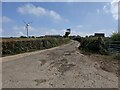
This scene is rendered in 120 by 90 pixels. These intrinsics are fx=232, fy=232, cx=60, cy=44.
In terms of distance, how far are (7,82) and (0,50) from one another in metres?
16.2

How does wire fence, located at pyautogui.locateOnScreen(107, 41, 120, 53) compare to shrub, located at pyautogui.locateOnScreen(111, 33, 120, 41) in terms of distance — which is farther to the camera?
shrub, located at pyautogui.locateOnScreen(111, 33, 120, 41)

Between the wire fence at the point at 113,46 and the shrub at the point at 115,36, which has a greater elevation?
the shrub at the point at 115,36

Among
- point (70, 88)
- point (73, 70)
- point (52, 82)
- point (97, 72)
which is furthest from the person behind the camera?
point (73, 70)

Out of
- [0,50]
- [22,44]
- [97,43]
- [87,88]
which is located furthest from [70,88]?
[22,44]

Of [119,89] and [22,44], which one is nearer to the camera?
[119,89]

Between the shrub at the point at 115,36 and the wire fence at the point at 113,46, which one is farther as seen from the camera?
the shrub at the point at 115,36

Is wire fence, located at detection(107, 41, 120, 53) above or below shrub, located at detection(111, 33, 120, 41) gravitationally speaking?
below

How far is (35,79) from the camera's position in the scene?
1042 centimetres

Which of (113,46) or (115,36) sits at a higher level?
(115,36)

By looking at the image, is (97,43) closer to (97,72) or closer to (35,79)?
(97,72)

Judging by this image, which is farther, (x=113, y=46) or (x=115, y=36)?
(x=115, y=36)

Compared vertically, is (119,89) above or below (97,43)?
below

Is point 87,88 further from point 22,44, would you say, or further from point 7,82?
point 22,44

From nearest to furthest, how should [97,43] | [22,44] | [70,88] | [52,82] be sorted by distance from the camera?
[70,88], [52,82], [97,43], [22,44]
